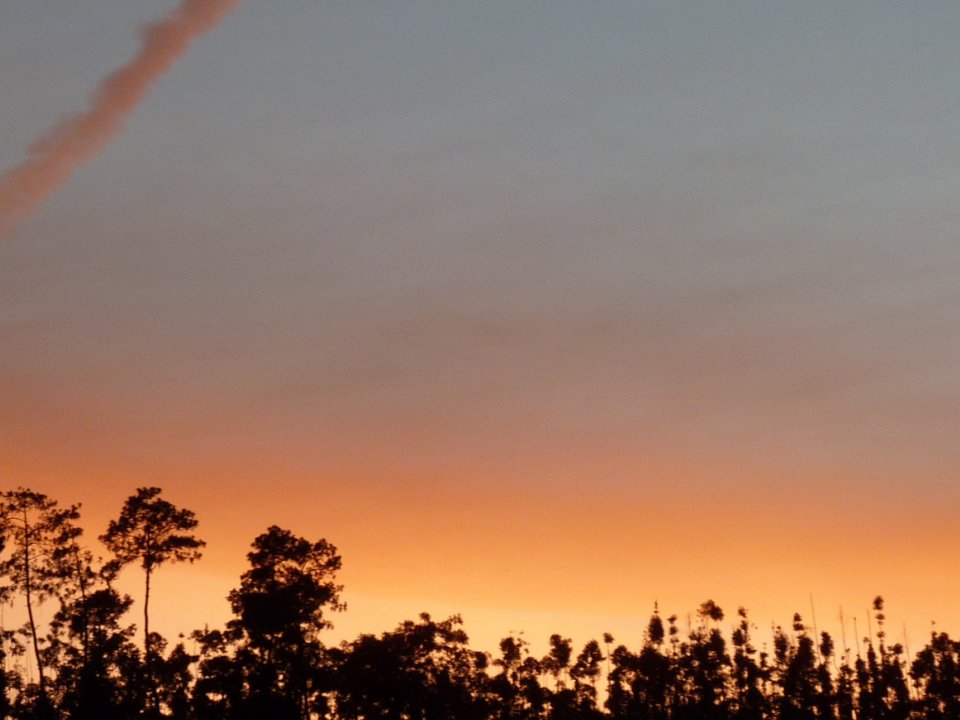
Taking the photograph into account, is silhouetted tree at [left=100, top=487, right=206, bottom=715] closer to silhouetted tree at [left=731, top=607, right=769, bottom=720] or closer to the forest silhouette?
the forest silhouette

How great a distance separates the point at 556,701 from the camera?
154750 mm

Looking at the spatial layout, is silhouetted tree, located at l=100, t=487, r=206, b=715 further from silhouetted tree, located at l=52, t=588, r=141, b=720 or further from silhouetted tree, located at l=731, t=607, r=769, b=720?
silhouetted tree, located at l=731, t=607, r=769, b=720

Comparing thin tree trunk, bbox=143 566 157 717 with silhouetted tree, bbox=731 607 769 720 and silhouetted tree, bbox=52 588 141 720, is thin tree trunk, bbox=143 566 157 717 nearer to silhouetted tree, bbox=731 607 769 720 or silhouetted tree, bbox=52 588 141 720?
silhouetted tree, bbox=52 588 141 720

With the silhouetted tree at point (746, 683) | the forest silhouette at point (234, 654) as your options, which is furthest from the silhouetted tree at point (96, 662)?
the silhouetted tree at point (746, 683)

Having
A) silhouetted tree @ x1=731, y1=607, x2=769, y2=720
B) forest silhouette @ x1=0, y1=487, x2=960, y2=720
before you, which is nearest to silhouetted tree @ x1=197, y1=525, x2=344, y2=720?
forest silhouette @ x1=0, y1=487, x2=960, y2=720

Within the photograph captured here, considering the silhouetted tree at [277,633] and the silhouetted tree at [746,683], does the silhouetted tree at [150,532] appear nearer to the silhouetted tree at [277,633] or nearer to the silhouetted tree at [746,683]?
the silhouetted tree at [277,633]

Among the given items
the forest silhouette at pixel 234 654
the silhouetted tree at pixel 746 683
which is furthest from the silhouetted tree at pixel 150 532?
the silhouetted tree at pixel 746 683

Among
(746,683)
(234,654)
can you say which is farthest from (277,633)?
(746,683)

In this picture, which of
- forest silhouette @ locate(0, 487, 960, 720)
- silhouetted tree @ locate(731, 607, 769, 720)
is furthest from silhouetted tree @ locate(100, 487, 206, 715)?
silhouetted tree @ locate(731, 607, 769, 720)

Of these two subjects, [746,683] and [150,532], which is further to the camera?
[746,683]

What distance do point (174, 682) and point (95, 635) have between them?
15.9 m

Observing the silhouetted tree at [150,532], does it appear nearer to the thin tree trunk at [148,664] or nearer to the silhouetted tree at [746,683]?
the thin tree trunk at [148,664]

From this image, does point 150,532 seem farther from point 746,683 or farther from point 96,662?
point 746,683

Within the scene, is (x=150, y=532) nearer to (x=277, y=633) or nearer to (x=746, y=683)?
(x=277, y=633)
